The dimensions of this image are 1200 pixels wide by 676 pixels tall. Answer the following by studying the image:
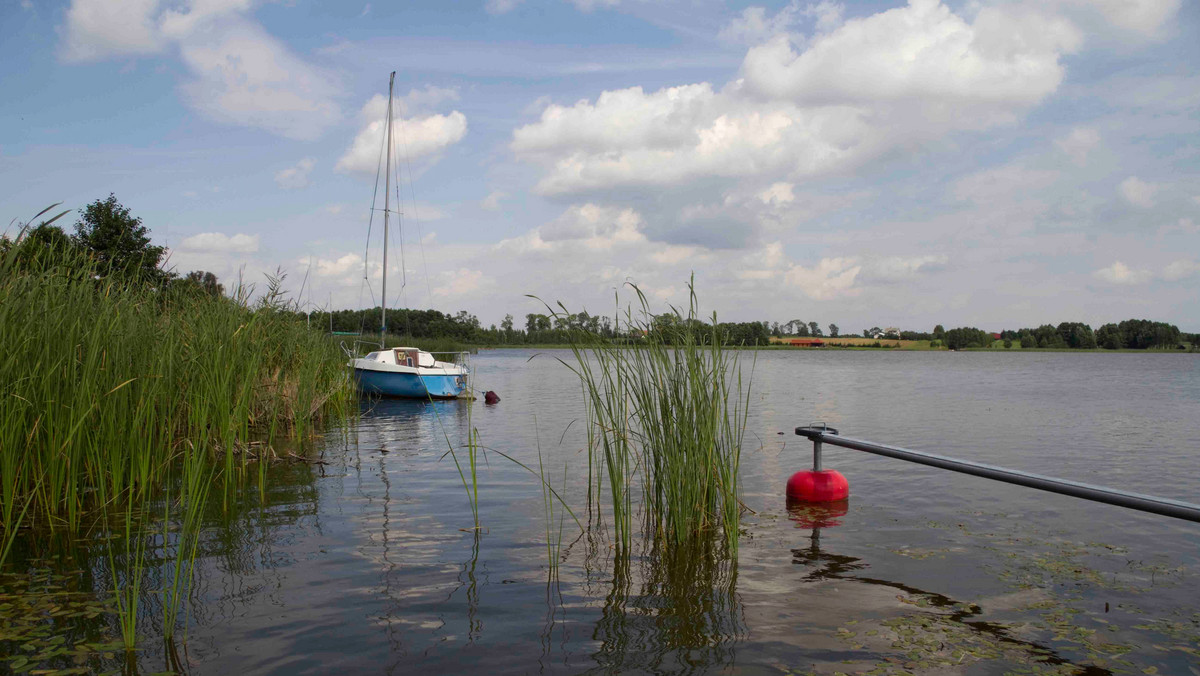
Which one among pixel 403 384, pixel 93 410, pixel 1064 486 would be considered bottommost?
pixel 403 384

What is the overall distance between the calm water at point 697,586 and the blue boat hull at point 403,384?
40.3 feet

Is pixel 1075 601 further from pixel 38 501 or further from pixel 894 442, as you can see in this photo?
pixel 894 442

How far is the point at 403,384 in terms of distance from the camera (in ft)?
74.8

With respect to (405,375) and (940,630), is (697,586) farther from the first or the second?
(405,375)

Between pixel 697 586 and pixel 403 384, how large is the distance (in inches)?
754

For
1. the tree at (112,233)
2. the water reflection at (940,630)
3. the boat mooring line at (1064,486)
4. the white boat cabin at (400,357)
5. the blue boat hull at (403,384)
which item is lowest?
the water reflection at (940,630)

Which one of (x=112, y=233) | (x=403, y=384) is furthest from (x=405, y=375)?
(x=112, y=233)

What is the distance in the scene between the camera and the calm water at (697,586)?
3.89 m

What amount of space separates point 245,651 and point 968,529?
Result: 638 cm

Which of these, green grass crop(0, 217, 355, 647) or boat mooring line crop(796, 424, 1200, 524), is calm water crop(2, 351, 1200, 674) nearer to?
green grass crop(0, 217, 355, 647)

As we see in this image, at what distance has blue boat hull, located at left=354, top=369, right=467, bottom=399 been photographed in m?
22.5

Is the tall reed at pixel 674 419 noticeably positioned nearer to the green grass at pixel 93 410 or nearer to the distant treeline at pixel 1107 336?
the green grass at pixel 93 410

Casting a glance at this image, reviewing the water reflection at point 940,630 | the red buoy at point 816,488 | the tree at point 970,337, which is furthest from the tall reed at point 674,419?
the tree at point 970,337

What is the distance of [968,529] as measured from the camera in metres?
7.09
